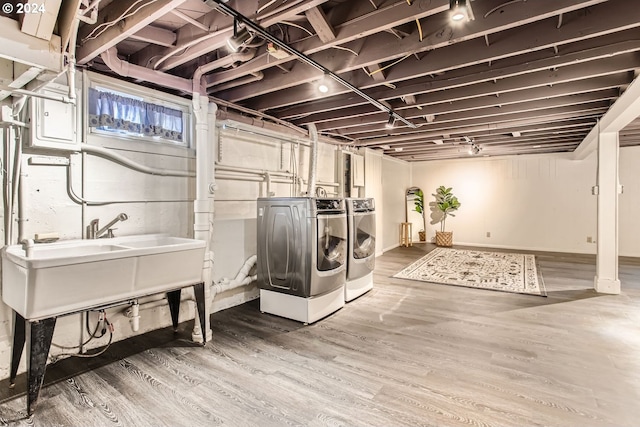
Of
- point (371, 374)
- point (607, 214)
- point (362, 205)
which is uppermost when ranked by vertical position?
point (362, 205)

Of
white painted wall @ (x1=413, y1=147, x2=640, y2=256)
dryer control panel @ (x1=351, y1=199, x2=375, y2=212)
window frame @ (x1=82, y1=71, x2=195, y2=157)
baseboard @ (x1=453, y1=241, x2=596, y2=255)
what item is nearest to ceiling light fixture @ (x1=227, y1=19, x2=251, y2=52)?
window frame @ (x1=82, y1=71, x2=195, y2=157)

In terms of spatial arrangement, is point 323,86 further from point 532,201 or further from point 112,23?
point 532,201

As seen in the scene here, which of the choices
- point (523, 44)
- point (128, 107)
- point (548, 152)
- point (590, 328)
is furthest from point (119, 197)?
point (548, 152)

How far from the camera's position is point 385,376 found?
225 cm

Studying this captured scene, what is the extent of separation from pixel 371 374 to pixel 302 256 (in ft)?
4.22

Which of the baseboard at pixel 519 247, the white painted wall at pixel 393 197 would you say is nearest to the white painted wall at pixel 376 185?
the white painted wall at pixel 393 197

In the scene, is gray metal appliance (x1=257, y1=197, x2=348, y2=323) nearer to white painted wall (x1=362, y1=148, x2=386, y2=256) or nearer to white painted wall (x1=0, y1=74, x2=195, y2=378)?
white painted wall (x1=0, y1=74, x2=195, y2=378)

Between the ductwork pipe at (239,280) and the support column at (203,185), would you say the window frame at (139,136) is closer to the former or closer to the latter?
the support column at (203,185)

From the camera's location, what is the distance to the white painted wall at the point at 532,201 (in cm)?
672

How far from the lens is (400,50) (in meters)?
2.39

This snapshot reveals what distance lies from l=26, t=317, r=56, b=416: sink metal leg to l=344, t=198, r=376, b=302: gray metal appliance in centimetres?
273

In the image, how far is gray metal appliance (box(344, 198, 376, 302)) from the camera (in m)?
3.82

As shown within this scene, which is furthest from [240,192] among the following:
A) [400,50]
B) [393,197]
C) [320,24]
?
[393,197]

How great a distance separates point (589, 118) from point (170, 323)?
5737mm
